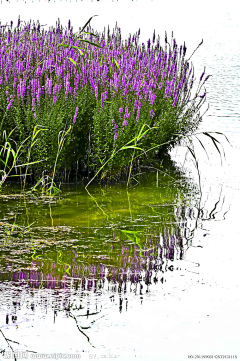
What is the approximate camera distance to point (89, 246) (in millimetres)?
4125

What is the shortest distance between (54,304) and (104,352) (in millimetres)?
534

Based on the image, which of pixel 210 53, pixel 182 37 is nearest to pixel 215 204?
pixel 210 53

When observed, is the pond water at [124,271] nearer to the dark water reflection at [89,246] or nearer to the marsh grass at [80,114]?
the dark water reflection at [89,246]

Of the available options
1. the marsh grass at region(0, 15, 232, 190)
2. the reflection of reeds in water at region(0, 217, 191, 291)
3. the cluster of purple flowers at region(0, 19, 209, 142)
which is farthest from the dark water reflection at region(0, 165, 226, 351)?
the cluster of purple flowers at region(0, 19, 209, 142)

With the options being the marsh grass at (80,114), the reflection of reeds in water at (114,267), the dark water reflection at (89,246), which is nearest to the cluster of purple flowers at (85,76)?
the marsh grass at (80,114)

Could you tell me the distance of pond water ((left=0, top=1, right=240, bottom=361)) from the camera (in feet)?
9.21

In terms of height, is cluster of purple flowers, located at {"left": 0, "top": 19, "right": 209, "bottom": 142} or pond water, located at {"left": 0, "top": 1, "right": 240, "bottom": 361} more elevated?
cluster of purple flowers, located at {"left": 0, "top": 19, "right": 209, "bottom": 142}

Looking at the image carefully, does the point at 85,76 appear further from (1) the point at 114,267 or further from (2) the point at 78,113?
(1) the point at 114,267

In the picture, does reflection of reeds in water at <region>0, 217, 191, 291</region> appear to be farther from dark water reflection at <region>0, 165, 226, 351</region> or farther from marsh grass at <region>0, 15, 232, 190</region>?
→ marsh grass at <region>0, 15, 232, 190</region>

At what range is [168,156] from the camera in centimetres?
772

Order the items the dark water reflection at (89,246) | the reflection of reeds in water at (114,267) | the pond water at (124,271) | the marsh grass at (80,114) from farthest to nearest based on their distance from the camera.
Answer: the marsh grass at (80,114), the reflection of reeds in water at (114,267), the dark water reflection at (89,246), the pond water at (124,271)

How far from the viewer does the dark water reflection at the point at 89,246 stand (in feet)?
10.5

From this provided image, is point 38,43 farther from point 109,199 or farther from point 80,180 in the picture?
point 109,199

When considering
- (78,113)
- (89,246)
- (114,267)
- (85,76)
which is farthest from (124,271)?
(85,76)
